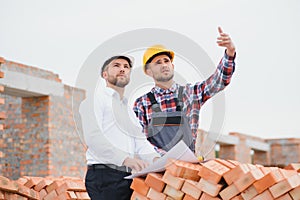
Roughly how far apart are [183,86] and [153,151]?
1.20ft

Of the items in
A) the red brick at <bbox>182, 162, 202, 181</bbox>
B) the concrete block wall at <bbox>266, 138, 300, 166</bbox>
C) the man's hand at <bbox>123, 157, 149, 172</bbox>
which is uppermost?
the man's hand at <bbox>123, 157, 149, 172</bbox>

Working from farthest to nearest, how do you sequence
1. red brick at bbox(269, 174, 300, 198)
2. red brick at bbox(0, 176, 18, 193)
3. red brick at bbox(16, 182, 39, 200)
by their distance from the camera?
red brick at bbox(16, 182, 39, 200)
red brick at bbox(0, 176, 18, 193)
red brick at bbox(269, 174, 300, 198)

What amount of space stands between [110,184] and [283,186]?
2.62ft

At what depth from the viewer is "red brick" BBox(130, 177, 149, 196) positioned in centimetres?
227

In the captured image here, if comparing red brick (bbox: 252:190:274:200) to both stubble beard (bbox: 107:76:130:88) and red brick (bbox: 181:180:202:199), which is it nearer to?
red brick (bbox: 181:180:202:199)

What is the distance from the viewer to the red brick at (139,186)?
227 cm

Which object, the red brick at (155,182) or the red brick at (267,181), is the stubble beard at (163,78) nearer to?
the red brick at (155,182)

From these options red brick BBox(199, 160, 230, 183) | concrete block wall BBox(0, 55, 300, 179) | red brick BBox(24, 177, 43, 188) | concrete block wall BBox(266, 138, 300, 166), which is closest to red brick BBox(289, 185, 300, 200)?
red brick BBox(199, 160, 230, 183)

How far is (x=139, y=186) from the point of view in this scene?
7.50 ft

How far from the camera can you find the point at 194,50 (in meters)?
2.26

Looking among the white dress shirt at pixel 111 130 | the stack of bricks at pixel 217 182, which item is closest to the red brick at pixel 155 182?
the stack of bricks at pixel 217 182

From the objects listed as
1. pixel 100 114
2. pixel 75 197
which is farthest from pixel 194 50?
pixel 75 197

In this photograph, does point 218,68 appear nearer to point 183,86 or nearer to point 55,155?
point 183,86

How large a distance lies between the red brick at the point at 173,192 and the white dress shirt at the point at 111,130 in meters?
0.21
